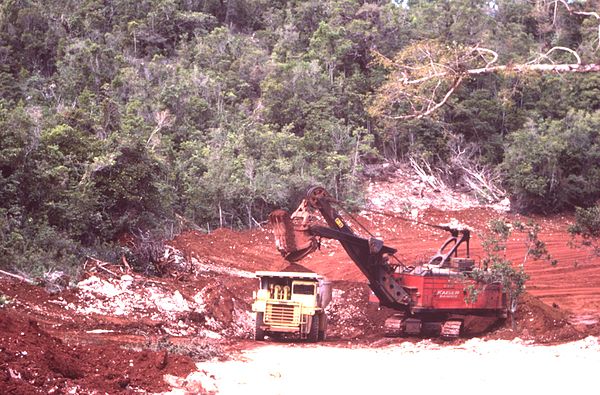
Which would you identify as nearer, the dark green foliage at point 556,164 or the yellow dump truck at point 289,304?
the yellow dump truck at point 289,304

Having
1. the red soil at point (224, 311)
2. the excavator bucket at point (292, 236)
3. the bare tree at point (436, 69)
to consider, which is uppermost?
the bare tree at point (436, 69)

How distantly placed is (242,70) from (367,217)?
37.4 ft

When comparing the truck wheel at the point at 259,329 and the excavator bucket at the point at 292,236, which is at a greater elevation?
the excavator bucket at the point at 292,236

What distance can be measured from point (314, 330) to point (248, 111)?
21.4 m

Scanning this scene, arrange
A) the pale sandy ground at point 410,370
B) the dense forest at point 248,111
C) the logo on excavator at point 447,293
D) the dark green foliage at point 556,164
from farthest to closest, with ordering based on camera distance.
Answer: the dark green foliage at point 556,164 < the dense forest at point 248,111 < the logo on excavator at point 447,293 < the pale sandy ground at point 410,370

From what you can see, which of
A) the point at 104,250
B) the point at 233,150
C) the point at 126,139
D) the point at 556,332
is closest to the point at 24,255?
the point at 104,250

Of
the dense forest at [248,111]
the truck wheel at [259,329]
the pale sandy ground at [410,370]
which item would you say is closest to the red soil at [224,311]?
the truck wheel at [259,329]

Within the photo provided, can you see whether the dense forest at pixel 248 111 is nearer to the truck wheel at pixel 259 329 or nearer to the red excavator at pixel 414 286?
the truck wheel at pixel 259 329

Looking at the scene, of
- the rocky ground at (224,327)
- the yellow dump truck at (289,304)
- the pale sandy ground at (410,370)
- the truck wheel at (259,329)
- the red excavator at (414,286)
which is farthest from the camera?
the red excavator at (414,286)

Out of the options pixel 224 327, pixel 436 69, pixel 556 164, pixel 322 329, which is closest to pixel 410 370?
pixel 322 329

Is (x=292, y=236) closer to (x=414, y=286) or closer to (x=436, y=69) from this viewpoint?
(x=414, y=286)

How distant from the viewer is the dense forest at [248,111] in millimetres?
24656

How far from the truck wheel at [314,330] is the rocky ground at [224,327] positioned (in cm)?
33

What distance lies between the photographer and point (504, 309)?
66.8 feet
